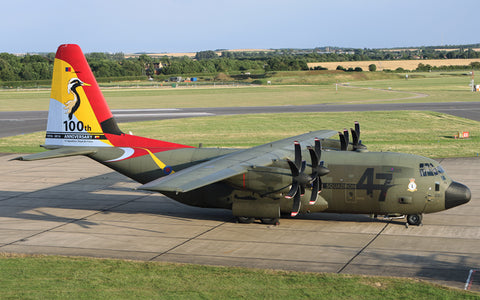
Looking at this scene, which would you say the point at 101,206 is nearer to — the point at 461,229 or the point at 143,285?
the point at 143,285

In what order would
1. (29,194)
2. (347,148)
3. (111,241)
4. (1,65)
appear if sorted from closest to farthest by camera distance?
1. (111,241)
2. (347,148)
3. (29,194)
4. (1,65)

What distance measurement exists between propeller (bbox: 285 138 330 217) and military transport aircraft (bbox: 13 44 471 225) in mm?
45

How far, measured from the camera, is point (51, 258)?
70.4 ft

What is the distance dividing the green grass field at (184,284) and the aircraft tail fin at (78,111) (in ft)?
32.1

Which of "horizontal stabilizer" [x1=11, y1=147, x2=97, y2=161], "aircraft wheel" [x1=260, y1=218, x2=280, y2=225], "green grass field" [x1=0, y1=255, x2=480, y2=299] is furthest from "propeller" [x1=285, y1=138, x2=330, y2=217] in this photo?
"horizontal stabilizer" [x1=11, y1=147, x2=97, y2=161]

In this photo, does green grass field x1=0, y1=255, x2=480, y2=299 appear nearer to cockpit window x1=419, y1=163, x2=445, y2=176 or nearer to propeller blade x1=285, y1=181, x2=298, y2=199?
propeller blade x1=285, y1=181, x2=298, y2=199

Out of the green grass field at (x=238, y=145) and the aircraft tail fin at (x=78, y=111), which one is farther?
the aircraft tail fin at (x=78, y=111)

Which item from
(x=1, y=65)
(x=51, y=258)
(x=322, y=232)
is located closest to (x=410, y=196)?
(x=322, y=232)

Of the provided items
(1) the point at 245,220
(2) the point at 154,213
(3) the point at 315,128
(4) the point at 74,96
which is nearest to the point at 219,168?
(1) the point at 245,220

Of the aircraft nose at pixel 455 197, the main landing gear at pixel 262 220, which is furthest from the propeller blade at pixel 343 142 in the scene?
the aircraft nose at pixel 455 197

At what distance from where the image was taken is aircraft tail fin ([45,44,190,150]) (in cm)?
2881

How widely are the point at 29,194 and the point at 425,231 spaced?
23.7 m

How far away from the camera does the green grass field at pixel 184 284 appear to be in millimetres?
17562

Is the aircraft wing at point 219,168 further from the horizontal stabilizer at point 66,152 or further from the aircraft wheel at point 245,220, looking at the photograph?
the horizontal stabilizer at point 66,152
